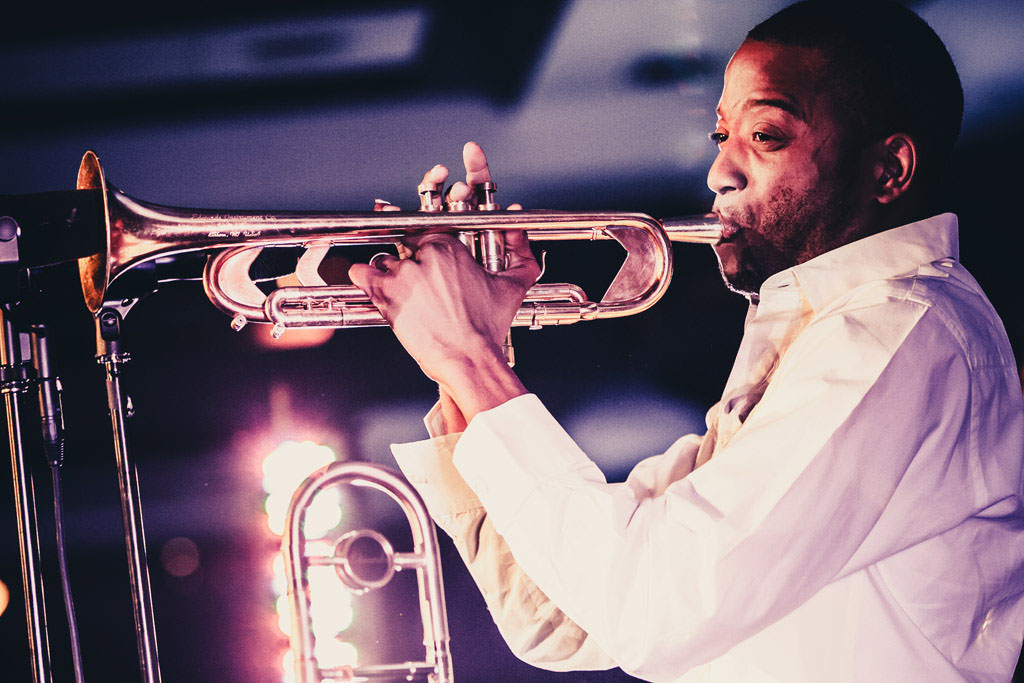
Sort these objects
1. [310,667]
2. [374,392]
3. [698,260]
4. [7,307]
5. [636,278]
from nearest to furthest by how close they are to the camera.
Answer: [7,307] < [310,667] < [636,278] < [374,392] < [698,260]

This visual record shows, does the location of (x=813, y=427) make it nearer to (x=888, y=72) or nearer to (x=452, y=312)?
(x=452, y=312)

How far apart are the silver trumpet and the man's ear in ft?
3.61

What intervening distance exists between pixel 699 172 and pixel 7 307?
5.83 feet

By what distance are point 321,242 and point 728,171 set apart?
→ 2.80 feet

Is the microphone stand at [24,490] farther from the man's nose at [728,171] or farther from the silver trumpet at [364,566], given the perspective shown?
the man's nose at [728,171]

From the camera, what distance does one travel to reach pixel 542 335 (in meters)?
2.35

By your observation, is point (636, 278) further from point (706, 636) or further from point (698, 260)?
point (706, 636)

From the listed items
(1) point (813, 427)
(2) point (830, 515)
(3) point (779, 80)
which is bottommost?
(2) point (830, 515)

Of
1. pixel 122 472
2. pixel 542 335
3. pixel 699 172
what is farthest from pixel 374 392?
pixel 699 172

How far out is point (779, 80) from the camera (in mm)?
1609

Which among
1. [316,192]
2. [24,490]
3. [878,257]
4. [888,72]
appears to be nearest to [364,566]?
[24,490]

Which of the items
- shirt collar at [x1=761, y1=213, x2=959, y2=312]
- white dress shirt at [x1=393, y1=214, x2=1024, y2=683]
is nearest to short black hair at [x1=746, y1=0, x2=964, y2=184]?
shirt collar at [x1=761, y1=213, x2=959, y2=312]

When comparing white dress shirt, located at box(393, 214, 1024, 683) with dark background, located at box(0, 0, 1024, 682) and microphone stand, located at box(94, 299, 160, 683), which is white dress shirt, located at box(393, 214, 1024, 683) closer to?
microphone stand, located at box(94, 299, 160, 683)

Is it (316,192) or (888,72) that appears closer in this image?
(888,72)
